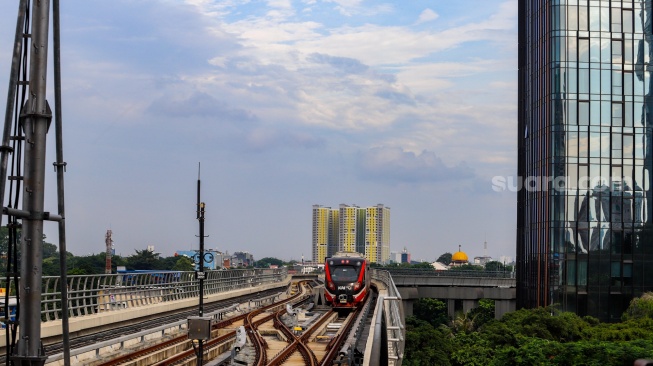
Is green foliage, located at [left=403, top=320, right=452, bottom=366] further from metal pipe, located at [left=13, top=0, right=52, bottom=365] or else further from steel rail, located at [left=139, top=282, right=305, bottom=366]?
metal pipe, located at [left=13, top=0, right=52, bottom=365]

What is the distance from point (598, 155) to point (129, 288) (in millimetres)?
31633

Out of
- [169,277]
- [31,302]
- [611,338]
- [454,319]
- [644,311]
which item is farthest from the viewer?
[454,319]

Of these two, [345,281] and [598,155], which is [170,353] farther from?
[598,155]

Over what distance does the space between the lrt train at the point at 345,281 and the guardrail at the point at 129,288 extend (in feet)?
21.5

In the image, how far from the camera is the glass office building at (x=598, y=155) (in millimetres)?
51125

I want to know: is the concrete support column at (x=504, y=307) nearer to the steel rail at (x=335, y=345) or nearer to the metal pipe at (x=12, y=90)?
the steel rail at (x=335, y=345)

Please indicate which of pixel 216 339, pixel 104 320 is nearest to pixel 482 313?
pixel 216 339

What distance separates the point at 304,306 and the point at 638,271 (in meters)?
20.9

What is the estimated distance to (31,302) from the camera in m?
7.21

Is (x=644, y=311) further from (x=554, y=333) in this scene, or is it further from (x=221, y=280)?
(x=221, y=280)

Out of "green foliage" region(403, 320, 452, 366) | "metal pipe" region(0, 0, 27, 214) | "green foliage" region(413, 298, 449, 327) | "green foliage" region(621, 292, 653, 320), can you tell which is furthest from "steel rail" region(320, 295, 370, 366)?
"green foliage" region(413, 298, 449, 327)

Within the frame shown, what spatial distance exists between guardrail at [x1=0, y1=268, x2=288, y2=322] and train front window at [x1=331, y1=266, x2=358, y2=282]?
6.72 metres

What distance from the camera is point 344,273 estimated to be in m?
41.6

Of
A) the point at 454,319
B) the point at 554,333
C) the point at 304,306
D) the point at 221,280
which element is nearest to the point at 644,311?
the point at 554,333
